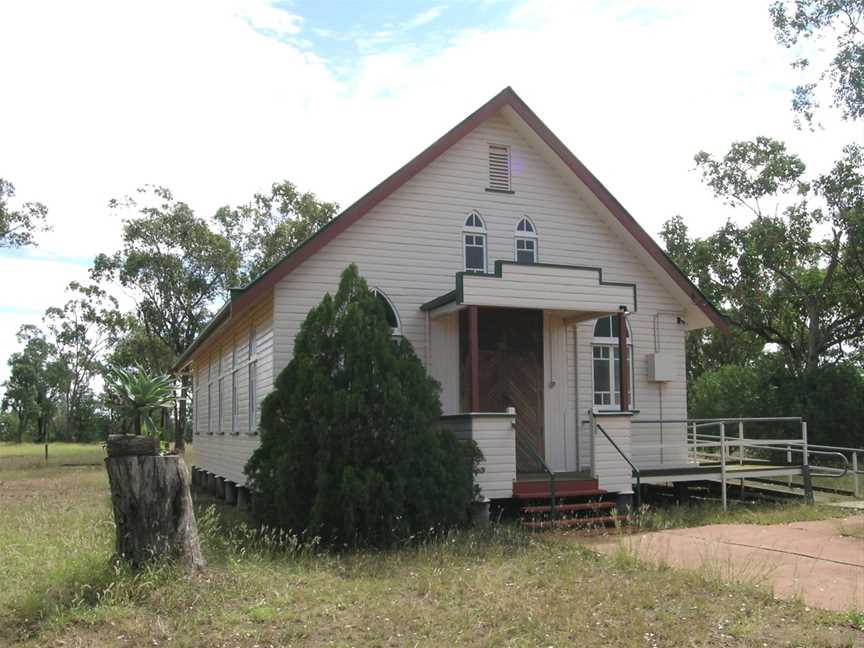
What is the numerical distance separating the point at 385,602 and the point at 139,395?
3625 mm

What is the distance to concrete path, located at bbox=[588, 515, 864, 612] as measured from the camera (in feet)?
28.1

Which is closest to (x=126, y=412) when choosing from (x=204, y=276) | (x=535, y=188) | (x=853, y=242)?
(x=535, y=188)

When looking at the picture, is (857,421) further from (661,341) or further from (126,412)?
(126,412)

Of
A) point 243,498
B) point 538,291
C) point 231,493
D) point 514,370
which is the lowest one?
point 231,493

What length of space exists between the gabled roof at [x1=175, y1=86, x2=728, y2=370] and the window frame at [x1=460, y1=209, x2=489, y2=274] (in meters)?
1.29

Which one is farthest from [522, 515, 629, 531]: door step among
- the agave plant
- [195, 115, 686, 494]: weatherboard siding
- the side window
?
the side window

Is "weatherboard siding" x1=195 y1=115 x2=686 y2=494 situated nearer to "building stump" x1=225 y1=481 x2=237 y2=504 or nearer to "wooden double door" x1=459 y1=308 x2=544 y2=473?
"wooden double door" x1=459 y1=308 x2=544 y2=473

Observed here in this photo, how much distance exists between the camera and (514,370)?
598 inches

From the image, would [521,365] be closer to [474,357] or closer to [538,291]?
[538,291]

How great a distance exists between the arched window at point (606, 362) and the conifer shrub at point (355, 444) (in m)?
5.07

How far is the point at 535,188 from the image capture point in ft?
52.8

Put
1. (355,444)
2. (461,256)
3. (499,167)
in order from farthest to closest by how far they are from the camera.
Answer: (499,167)
(461,256)
(355,444)

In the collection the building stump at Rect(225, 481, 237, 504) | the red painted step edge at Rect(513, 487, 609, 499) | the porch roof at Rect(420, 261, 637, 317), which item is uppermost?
the porch roof at Rect(420, 261, 637, 317)

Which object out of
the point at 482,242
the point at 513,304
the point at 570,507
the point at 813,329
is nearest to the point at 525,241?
the point at 482,242
